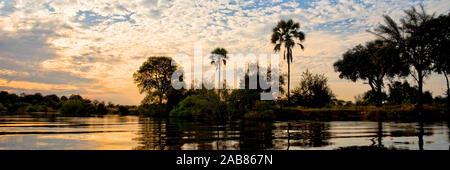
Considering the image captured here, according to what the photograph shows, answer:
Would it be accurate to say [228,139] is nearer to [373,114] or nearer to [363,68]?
[373,114]

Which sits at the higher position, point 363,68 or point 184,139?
point 363,68

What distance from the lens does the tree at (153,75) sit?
58000 mm

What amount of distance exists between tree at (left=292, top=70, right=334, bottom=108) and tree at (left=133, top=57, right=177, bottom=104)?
27619 millimetres

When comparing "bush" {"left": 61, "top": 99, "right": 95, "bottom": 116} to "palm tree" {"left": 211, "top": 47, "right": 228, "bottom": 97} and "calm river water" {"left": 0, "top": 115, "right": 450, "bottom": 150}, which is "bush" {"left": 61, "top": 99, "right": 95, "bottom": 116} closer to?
"palm tree" {"left": 211, "top": 47, "right": 228, "bottom": 97}

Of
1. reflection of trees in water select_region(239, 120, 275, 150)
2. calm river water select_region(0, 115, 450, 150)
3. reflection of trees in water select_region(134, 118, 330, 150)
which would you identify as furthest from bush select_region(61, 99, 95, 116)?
reflection of trees in water select_region(239, 120, 275, 150)

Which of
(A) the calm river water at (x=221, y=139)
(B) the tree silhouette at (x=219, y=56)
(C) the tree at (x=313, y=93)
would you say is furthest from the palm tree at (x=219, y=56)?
(A) the calm river water at (x=221, y=139)

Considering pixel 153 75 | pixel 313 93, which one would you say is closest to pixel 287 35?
pixel 313 93

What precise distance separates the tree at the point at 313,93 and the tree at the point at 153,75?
1087 inches

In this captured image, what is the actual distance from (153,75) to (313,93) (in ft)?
106

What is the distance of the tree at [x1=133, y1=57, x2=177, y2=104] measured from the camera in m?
58.0

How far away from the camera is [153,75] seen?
192 feet

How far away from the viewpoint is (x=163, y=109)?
51062 mm

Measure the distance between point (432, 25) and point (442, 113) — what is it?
36.1ft

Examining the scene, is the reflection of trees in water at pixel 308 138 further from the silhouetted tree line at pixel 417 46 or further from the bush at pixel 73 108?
the bush at pixel 73 108
